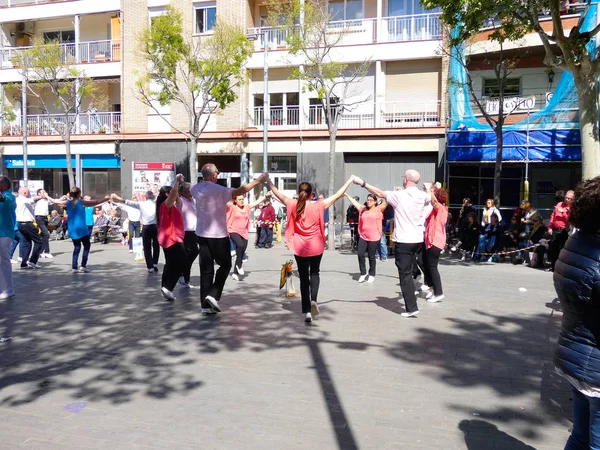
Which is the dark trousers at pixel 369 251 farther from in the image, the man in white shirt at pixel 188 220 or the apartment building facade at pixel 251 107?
the apartment building facade at pixel 251 107

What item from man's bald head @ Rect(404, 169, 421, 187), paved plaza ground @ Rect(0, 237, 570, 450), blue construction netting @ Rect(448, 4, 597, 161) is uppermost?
blue construction netting @ Rect(448, 4, 597, 161)

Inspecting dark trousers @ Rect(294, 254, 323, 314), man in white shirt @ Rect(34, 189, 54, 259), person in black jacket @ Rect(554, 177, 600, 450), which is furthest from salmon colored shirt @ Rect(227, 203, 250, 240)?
person in black jacket @ Rect(554, 177, 600, 450)

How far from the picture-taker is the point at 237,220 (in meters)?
11.3

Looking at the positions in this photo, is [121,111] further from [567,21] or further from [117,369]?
[117,369]

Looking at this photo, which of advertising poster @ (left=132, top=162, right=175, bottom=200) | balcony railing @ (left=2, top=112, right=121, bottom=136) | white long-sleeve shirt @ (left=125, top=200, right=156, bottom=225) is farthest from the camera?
balcony railing @ (left=2, top=112, right=121, bottom=136)

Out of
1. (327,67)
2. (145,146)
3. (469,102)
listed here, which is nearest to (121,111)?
(145,146)

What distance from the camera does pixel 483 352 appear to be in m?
6.04

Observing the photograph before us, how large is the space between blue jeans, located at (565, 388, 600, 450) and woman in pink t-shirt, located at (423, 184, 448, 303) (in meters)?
5.55

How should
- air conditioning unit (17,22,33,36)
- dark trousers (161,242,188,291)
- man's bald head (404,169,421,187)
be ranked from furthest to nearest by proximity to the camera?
air conditioning unit (17,22,33,36) → dark trousers (161,242,188,291) → man's bald head (404,169,421,187)

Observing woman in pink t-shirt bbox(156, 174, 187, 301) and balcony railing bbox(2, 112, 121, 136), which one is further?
balcony railing bbox(2, 112, 121, 136)

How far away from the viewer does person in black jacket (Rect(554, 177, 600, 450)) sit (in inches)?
106

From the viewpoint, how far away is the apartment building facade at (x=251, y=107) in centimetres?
2309

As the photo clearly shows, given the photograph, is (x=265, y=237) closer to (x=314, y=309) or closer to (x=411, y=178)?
(x=314, y=309)

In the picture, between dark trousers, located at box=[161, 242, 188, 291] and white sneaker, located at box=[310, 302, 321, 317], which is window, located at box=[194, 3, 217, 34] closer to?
dark trousers, located at box=[161, 242, 188, 291]
